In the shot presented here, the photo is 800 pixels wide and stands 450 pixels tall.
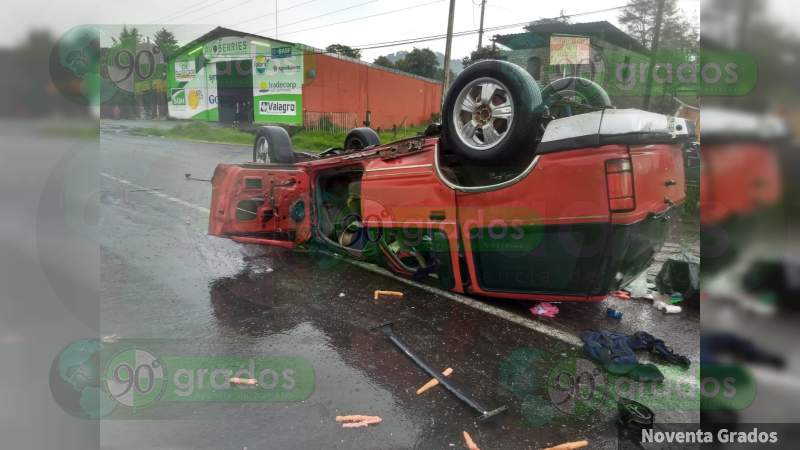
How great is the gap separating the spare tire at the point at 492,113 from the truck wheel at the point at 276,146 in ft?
9.74

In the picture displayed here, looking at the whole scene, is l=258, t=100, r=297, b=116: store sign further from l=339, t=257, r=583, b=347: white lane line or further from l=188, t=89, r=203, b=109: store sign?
l=339, t=257, r=583, b=347: white lane line

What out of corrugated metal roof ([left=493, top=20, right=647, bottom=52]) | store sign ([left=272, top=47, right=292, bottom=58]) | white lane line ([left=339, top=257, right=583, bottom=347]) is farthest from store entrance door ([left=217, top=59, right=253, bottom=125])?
white lane line ([left=339, top=257, right=583, bottom=347])

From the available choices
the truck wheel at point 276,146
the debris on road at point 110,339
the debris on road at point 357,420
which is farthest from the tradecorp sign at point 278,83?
the debris on road at point 357,420

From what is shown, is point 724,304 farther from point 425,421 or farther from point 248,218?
point 248,218

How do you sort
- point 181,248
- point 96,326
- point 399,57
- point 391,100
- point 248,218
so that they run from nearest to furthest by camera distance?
point 96,326 < point 248,218 < point 181,248 < point 391,100 < point 399,57

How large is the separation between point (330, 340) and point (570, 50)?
1380 cm

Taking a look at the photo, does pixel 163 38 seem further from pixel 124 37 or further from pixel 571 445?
pixel 571 445

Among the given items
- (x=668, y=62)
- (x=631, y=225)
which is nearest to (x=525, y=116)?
(x=631, y=225)

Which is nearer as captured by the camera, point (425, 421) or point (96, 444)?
point (96, 444)

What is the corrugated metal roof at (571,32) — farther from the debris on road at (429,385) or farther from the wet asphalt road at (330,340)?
the debris on road at (429,385)

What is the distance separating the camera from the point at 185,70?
22875mm

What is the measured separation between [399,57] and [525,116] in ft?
81.8

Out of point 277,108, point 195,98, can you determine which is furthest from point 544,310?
point 195,98

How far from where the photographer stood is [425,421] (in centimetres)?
244
